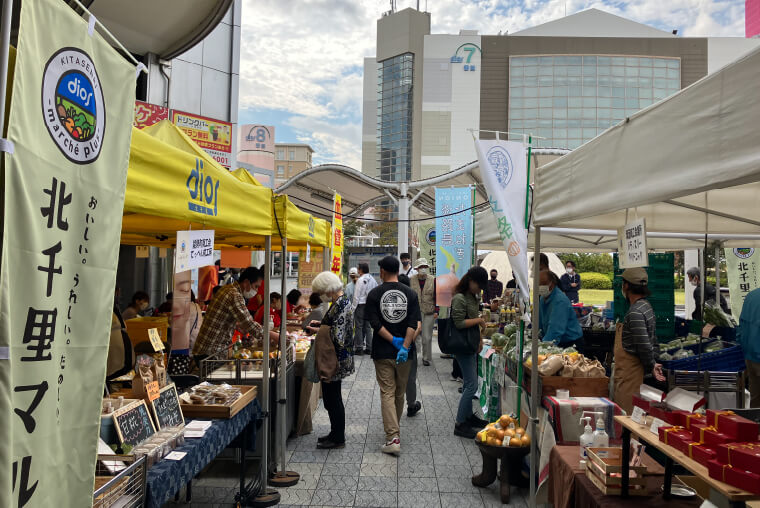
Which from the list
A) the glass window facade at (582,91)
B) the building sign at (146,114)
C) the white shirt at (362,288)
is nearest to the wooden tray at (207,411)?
the building sign at (146,114)

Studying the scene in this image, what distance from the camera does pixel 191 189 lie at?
290cm

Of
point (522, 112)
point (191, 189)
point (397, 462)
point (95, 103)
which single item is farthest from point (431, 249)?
point (522, 112)

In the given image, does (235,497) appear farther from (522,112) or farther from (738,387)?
(522,112)

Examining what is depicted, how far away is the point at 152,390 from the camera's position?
3.10 meters

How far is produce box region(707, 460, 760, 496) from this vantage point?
1793 mm

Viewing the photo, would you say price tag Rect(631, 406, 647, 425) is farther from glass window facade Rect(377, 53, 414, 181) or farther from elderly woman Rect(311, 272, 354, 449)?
glass window facade Rect(377, 53, 414, 181)

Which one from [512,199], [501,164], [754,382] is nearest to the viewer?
[512,199]

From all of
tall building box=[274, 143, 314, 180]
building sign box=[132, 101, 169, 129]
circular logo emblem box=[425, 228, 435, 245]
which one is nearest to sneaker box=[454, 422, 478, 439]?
circular logo emblem box=[425, 228, 435, 245]

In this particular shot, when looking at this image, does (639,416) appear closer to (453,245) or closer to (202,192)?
(202,192)

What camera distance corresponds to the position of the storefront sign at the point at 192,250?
10.2ft

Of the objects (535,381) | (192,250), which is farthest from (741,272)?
(192,250)

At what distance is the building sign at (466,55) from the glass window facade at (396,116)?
9889 millimetres

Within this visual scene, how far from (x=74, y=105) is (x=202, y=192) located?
1416 millimetres

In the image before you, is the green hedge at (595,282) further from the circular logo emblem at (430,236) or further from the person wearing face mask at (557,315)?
the person wearing face mask at (557,315)
